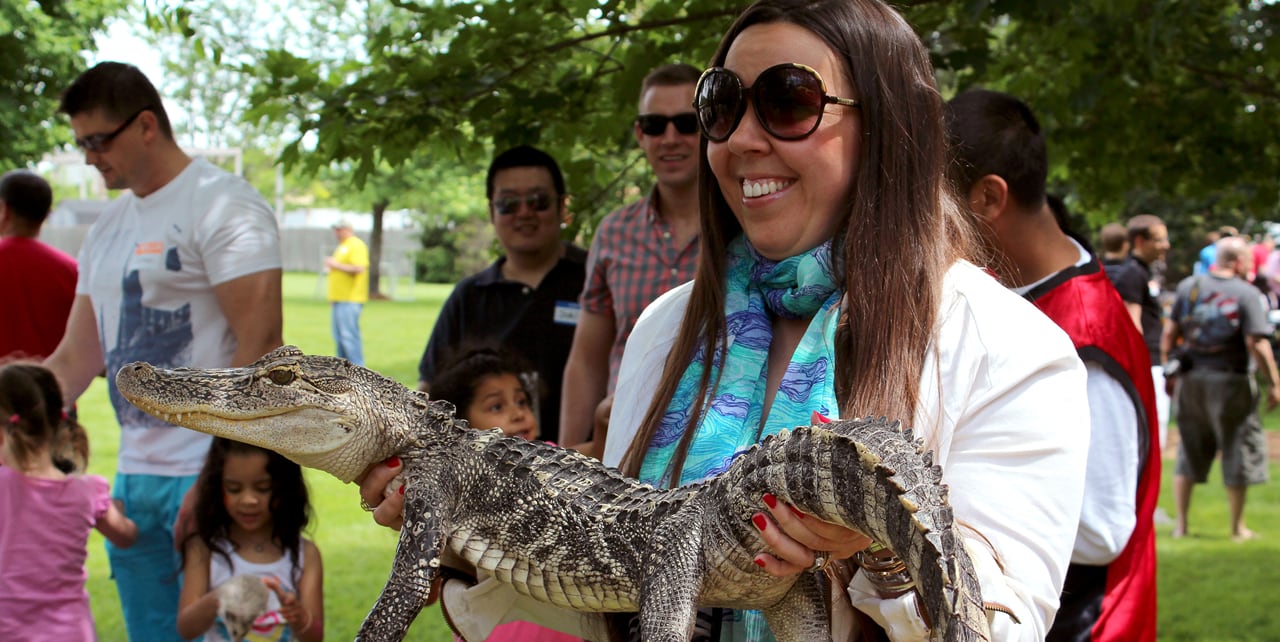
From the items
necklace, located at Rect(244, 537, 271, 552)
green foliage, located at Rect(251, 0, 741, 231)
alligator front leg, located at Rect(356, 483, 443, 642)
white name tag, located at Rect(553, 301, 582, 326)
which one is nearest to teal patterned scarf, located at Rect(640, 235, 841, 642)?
alligator front leg, located at Rect(356, 483, 443, 642)

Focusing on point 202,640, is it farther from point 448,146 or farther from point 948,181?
point 948,181

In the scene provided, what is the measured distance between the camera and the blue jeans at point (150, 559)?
15.0ft

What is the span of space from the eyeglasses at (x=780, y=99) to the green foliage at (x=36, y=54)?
15.0 feet

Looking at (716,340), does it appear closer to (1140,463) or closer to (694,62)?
(1140,463)

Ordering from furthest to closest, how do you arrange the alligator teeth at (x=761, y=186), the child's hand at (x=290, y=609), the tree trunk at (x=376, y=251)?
1. the tree trunk at (x=376, y=251)
2. the child's hand at (x=290, y=609)
3. the alligator teeth at (x=761, y=186)

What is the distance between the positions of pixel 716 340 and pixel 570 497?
18.0 inches

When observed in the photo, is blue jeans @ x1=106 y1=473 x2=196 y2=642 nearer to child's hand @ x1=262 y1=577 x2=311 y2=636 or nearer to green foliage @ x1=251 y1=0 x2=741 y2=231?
child's hand @ x1=262 y1=577 x2=311 y2=636

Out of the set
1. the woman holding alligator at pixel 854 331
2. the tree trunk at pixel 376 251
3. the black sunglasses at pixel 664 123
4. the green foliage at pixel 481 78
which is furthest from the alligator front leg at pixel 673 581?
the tree trunk at pixel 376 251

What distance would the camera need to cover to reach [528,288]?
5316 millimetres

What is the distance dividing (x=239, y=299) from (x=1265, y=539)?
26.3ft

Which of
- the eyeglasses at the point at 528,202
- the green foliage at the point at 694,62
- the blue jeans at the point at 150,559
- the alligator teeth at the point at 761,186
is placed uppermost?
the green foliage at the point at 694,62

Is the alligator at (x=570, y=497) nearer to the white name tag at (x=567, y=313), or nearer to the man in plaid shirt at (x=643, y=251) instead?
the man in plaid shirt at (x=643, y=251)

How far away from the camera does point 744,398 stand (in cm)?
209

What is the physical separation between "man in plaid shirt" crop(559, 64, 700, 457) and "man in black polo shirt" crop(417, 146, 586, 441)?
0.41 m
